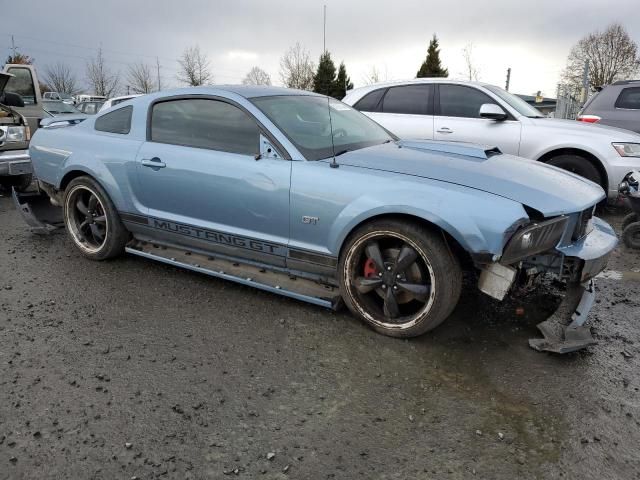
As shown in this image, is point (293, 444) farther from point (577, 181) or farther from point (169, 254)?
point (577, 181)

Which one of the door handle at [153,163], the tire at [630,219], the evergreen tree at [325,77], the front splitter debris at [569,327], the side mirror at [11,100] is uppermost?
the evergreen tree at [325,77]

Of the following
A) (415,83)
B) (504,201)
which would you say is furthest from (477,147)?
(415,83)

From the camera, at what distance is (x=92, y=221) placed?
4402mm

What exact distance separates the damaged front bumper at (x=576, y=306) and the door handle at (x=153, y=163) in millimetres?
2900

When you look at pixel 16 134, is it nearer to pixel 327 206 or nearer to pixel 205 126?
pixel 205 126

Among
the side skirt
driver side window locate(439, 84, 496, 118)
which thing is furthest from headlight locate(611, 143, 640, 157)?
the side skirt

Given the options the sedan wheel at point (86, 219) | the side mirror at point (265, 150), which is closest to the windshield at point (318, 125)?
the side mirror at point (265, 150)

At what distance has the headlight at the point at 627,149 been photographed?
19.2 feet

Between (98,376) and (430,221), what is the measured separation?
6.82 ft

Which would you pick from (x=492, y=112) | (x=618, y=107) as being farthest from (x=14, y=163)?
(x=618, y=107)

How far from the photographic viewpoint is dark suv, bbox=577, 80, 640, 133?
7.68 metres

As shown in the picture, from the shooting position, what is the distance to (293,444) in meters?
2.20

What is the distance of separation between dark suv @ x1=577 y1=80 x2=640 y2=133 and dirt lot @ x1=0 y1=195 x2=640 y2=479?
17.0 feet

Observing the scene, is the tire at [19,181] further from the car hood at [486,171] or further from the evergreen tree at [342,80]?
the evergreen tree at [342,80]
